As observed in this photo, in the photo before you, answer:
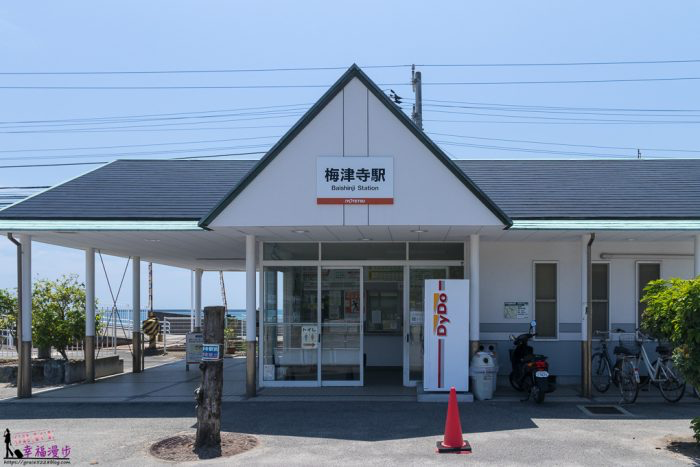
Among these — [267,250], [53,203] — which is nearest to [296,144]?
[267,250]

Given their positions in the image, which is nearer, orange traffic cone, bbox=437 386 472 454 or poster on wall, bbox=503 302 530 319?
orange traffic cone, bbox=437 386 472 454

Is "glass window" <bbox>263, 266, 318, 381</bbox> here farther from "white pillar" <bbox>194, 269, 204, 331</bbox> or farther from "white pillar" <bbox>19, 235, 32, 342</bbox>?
"white pillar" <bbox>194, 269, 204, 331</bbox>

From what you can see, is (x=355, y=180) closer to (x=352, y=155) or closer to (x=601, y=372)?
(x=352, y=155)

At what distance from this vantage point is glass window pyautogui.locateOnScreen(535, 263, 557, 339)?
48.6ft

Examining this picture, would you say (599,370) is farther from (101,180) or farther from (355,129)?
(101,180)

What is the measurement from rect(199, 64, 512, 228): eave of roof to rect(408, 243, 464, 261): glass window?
2831 mm

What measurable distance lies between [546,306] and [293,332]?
554 cm

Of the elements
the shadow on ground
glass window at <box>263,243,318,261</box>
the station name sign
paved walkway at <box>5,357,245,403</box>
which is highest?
the station name sign

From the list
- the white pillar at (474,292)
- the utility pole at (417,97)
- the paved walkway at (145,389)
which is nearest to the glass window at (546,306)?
the white pillar at (474,292)

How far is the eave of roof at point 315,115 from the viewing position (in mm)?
11555

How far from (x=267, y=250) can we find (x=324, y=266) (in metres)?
1.27

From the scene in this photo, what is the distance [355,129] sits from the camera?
38.6 ft

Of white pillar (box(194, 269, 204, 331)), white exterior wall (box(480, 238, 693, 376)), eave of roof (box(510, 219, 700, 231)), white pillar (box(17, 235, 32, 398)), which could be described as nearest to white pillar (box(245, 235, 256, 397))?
white pillar (box(17, 235, 32, 398))

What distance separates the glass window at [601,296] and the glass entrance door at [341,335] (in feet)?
17.1
